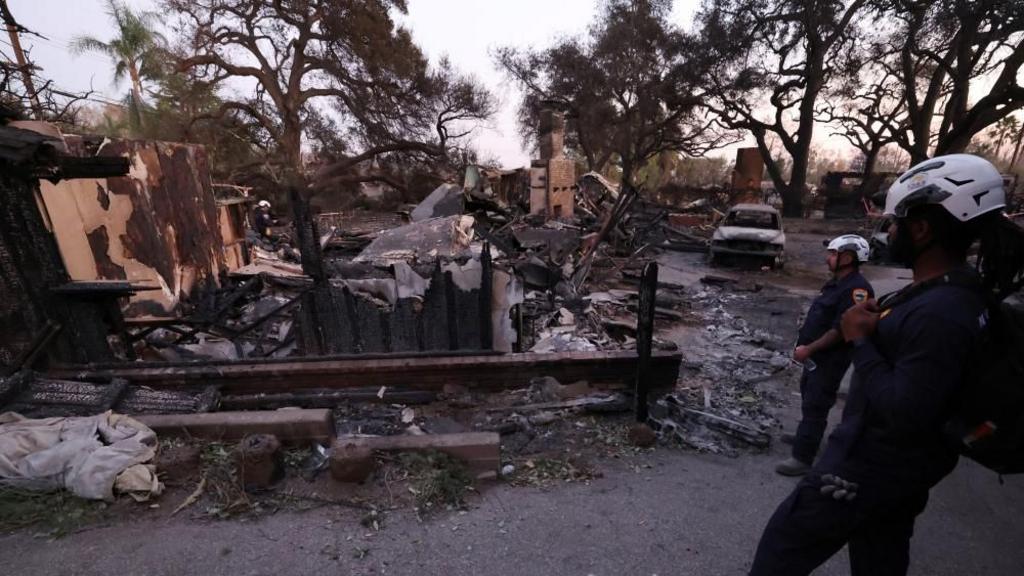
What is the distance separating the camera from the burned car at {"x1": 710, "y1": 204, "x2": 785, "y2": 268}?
11617 mm

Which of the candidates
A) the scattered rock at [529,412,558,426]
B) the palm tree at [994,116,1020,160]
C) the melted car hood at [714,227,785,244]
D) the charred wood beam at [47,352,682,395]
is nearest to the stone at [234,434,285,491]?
the charred wood beam at [47,352,682,395]

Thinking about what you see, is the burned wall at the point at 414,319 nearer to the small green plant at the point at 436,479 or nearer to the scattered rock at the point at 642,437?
the small green plant at the point at 436,479

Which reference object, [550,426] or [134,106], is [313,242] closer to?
[550,426]

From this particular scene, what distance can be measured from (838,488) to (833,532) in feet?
0.63

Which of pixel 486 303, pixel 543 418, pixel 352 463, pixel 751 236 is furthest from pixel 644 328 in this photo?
pixel 751 236

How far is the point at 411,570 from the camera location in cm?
246

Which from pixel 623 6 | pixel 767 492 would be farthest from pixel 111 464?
pixel 623 6

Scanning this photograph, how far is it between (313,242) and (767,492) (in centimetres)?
417

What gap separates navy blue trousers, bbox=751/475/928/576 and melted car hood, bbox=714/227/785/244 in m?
11.1

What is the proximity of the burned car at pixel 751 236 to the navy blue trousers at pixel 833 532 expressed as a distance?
11134mm

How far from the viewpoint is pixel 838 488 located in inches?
67.0

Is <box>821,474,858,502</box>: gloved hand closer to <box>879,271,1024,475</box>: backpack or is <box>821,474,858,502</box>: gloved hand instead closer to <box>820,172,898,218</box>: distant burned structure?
<box>879,271,1024,475</box>: backpack

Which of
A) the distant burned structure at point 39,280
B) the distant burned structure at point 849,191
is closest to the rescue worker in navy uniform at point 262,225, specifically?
the distant burned structure at point 39,280

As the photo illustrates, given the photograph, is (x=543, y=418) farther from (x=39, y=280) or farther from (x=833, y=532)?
(x=39, y=280)
